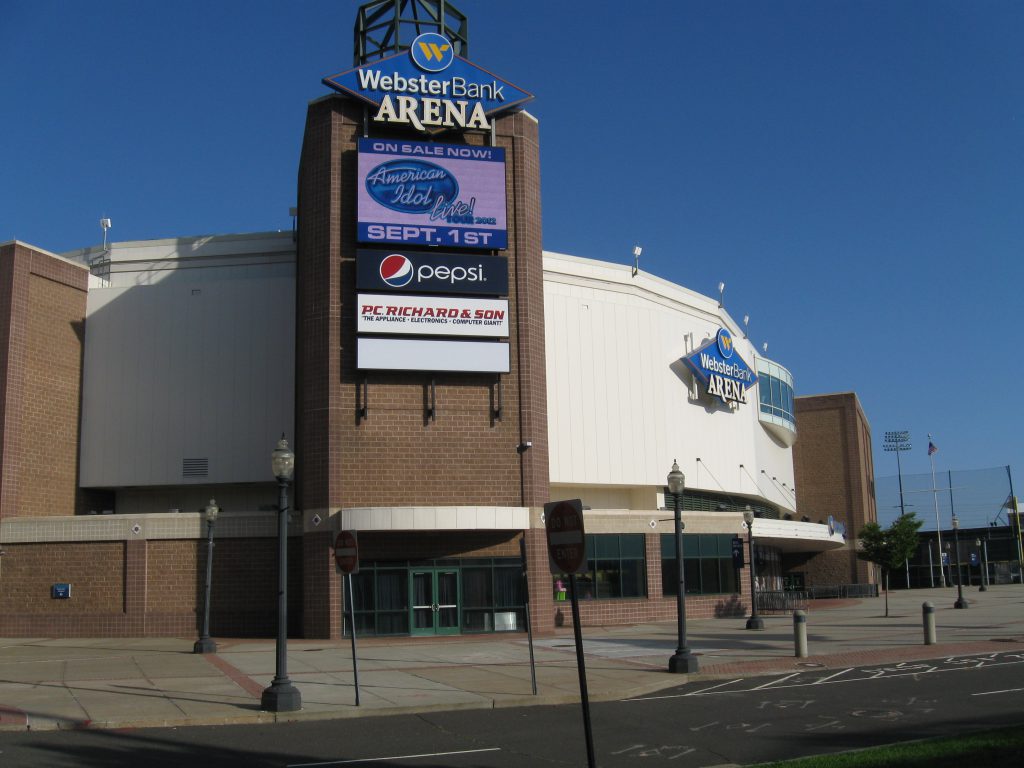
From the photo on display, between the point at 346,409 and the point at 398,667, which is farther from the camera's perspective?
the point at 346,409

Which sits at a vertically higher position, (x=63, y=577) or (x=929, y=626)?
(x=63, y=577)

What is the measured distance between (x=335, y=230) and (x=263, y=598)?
41.1 ft

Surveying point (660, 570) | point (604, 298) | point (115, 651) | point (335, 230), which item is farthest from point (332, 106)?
point (660, 570)

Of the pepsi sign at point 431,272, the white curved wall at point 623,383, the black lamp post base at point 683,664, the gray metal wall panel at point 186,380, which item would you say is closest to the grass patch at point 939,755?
the black lamp post base at point 683,664

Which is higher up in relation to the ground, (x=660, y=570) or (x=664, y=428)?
(x=664, y=428)

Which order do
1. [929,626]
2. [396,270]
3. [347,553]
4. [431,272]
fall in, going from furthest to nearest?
1. [431,272]
2. [396,270]
3. [929,626]
4. [347,553]

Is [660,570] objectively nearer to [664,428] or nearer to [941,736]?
[664,428]

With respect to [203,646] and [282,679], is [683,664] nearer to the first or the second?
[282,679]

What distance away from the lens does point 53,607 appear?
34500 mm

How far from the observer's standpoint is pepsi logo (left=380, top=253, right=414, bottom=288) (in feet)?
110

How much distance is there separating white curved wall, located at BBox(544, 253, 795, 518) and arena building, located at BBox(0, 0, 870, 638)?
220 millimetres

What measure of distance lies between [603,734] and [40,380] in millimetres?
31166

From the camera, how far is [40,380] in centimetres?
3875

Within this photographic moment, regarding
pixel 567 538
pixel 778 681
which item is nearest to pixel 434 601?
pixel 778 681
